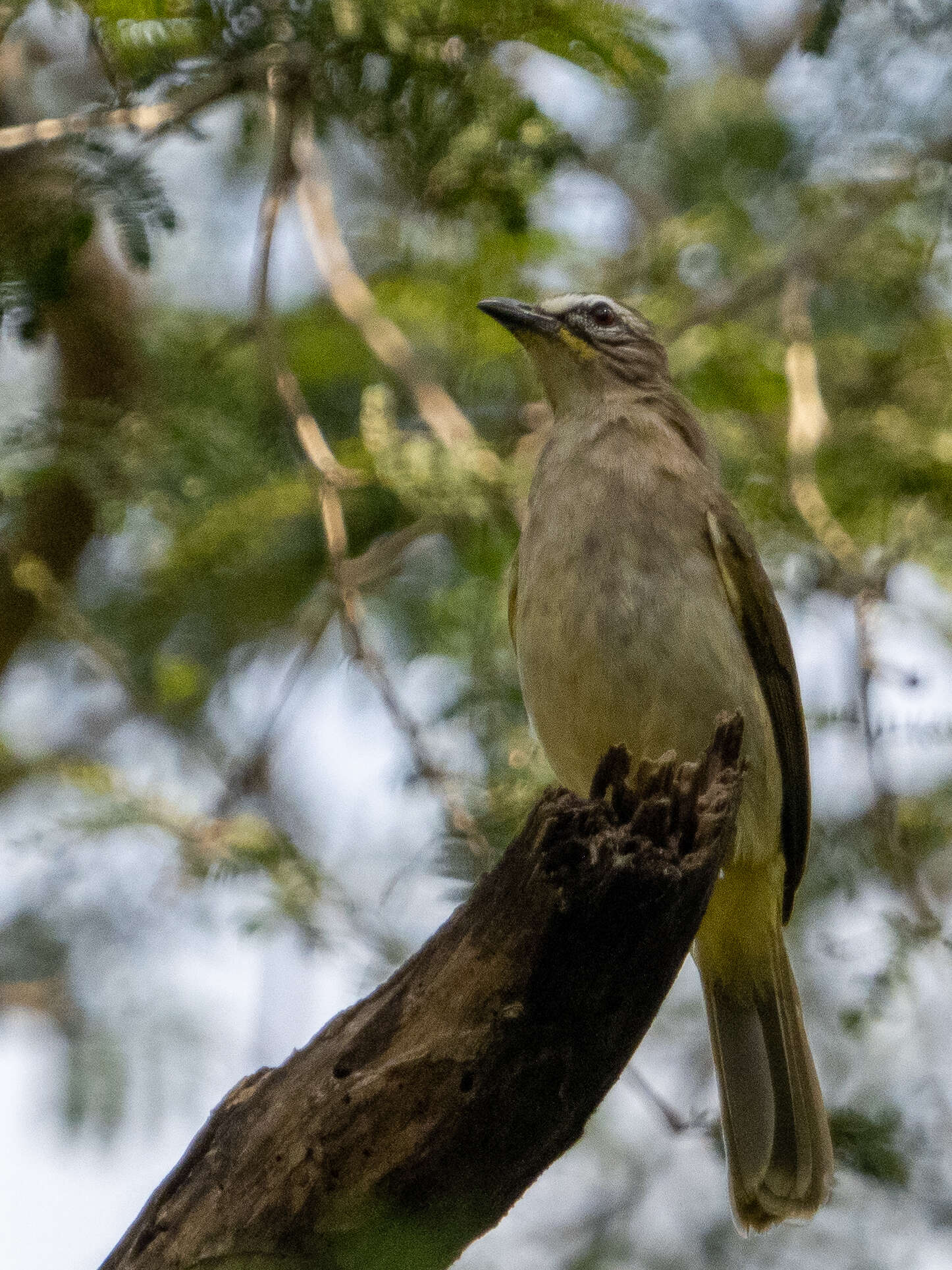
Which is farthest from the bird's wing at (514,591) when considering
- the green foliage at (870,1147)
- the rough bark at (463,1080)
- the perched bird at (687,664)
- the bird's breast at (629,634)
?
the green foliage at (870,1147)

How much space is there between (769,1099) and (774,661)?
1397 mm

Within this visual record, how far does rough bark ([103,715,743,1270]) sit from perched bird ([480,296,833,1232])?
1.15 metres

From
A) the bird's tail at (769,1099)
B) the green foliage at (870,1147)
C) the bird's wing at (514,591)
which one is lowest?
the green foliage at (870,1147)

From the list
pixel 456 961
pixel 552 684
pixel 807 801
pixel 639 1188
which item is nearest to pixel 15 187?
pixel 552 684

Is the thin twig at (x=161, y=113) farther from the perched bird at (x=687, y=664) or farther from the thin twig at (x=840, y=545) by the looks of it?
the thin twig at (x=840, y=545)

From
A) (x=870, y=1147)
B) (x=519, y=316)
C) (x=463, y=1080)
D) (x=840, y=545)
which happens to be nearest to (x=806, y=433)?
(x=840, y=545)

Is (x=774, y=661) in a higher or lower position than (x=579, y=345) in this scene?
lower

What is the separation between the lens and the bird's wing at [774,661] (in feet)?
14.2

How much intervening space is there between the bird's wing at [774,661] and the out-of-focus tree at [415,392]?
1.75 ft

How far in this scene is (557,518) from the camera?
14.1 ft

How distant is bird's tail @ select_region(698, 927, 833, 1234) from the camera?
4.41 meters

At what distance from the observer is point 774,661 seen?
4465mm

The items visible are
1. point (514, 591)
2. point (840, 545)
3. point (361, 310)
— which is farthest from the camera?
point (361, 310)

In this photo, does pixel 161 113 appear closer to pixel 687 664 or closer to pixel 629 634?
pixel 629 634
